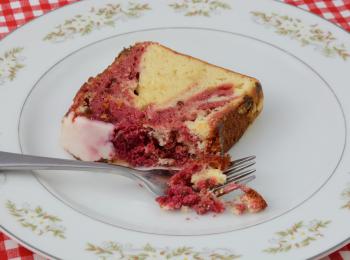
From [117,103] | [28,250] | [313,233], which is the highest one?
[117,103]

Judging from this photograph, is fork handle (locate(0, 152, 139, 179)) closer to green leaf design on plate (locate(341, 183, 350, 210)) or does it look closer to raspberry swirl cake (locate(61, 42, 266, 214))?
raspberry swirl cake (locate(61, 42, 266, 214))

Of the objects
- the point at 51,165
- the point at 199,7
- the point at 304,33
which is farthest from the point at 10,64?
the point at 304,33

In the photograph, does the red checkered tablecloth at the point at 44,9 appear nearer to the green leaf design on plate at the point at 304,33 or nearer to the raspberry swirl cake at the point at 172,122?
the green leaf design on plate at the point at 304,33

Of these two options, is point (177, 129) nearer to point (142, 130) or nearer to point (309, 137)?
point (142, 130)

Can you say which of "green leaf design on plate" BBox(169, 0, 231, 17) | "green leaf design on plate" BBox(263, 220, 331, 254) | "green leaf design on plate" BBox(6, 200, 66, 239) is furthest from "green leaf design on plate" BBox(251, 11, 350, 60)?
"green leaf design on plate" BBox(6, 200, 66, 239)

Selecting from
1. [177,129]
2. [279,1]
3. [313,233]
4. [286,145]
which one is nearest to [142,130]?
[177,129]

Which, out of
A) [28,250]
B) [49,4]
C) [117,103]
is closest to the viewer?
[28,250]

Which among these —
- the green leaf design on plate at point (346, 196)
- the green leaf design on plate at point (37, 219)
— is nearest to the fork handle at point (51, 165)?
the green leaf design on plate at point (37, 219)

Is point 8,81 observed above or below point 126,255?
above
